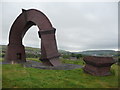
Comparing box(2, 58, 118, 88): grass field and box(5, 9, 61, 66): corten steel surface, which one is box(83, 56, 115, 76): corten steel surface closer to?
box(2, 58, 118, 88): grass field

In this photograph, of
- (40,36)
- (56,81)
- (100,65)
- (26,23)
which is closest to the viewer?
(56,81)

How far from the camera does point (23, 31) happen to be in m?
23.3

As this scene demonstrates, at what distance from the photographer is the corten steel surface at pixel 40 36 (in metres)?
18.6

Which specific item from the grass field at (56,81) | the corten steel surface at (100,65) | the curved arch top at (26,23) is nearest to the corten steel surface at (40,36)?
the curved arch top at (26,23)

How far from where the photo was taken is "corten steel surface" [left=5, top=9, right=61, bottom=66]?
731 inches

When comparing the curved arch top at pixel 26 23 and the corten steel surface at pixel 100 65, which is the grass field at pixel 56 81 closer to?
the corten steel surface at pixel 100 65

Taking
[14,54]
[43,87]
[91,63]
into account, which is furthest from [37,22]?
[43,87]

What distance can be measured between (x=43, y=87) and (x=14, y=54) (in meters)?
16.1

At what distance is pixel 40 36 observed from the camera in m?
19.6

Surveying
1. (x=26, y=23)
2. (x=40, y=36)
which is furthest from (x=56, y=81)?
(x=26, y=23)

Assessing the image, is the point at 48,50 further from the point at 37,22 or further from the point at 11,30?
the point at 11,30

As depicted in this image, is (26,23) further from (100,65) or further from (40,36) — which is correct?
(100,65)

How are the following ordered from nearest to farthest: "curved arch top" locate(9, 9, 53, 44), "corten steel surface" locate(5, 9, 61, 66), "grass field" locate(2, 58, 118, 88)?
"grass field" locate(2, 58, 118, 88)
"corten steel surface" locate(5, 9, 61, 66)
"curved arch top" locate(9, 9, 53, 44)

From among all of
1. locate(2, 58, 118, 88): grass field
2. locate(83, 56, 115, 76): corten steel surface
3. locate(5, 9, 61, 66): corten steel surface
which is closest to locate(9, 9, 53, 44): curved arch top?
locate(5, 9, 61, 66): corten steel surface
